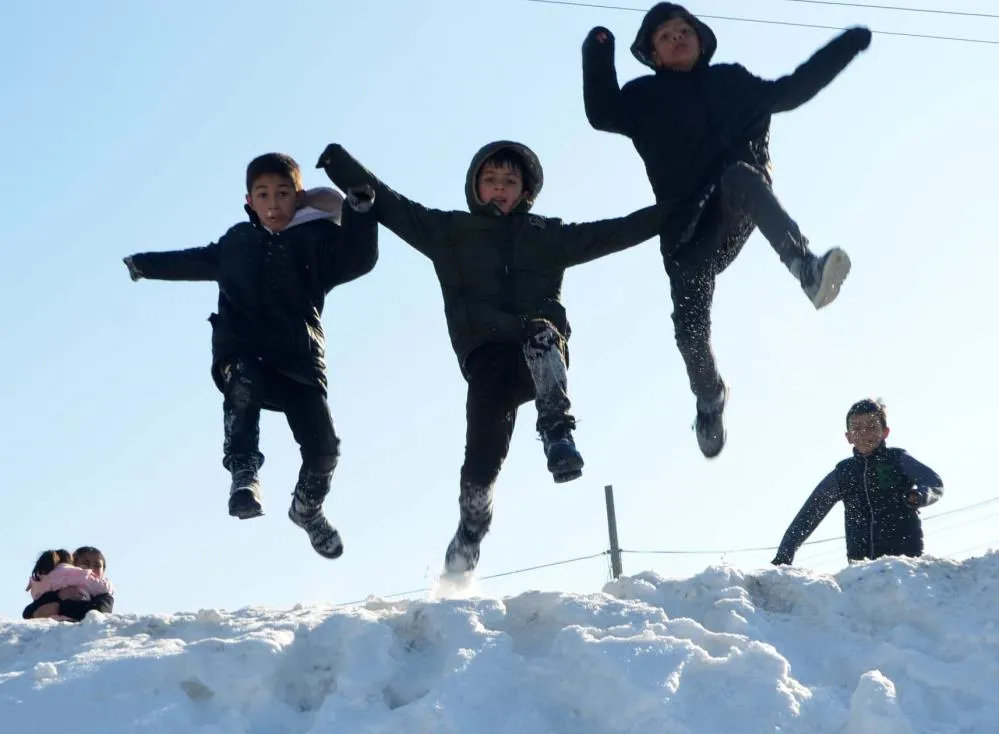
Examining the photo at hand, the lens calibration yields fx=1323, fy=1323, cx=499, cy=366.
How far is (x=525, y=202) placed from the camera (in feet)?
20.9

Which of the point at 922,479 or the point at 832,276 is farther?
the point at 922,479

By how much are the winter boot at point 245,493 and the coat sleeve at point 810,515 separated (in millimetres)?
2581

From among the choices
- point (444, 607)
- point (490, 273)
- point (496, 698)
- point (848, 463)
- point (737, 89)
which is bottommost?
point (496, 698)

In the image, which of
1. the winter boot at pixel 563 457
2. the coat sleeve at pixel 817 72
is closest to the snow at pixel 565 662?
A: the winter boot at pixel 563 457

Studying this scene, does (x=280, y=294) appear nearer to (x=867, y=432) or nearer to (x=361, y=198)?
(x=361, y=198)

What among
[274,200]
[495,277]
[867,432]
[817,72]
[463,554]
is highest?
[817,72]

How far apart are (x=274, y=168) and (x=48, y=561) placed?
2279 mm

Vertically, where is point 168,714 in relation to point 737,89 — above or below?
below

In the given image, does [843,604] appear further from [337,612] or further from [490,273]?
[490,273]

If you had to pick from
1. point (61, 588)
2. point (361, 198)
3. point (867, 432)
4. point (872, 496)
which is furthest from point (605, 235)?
point (61, 588)

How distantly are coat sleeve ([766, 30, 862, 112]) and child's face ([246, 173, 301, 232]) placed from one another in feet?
7.92

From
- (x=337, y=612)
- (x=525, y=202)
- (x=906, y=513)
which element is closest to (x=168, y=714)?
(x=337, y=612)

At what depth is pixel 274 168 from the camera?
21.4 ft

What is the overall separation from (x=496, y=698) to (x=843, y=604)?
140 cm
